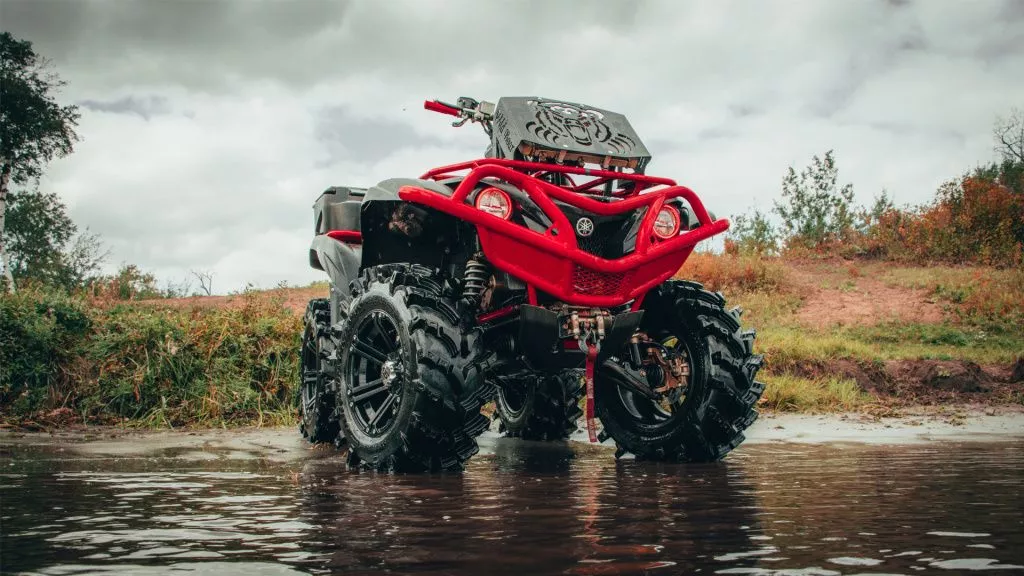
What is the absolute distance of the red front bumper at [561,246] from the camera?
15.3 ft

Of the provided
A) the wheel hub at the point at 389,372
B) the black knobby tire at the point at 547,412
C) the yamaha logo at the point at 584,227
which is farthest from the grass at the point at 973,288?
the wheel hub at the point at 389,372

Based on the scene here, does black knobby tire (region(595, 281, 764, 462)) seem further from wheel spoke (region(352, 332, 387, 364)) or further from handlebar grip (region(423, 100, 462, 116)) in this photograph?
handlebar grip (region(423, 100, 462, 116))

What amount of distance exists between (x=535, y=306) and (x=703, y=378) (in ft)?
4.02

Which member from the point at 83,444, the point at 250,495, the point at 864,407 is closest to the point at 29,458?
the point at 83,444

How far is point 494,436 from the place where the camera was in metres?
7.63

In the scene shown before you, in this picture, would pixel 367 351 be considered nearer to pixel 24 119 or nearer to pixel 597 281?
pixel 597 281

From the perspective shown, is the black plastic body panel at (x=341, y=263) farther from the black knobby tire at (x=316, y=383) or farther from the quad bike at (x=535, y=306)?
the black knobby tire at (x=316, y=383)

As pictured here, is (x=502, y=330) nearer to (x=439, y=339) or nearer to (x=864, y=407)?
(x=439, y=339)

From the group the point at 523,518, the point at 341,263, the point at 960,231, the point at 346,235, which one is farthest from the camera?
the point at 960,231

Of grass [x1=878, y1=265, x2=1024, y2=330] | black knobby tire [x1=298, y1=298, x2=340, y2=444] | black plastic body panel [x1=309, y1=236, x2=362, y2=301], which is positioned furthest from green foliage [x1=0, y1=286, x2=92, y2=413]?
grass [x1=878, y1=265, x2=1024, y2=330]

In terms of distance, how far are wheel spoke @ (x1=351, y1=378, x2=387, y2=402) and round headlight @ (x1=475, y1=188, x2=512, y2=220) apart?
1199mm

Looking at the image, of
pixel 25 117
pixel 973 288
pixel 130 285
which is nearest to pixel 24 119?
pixel 25 117

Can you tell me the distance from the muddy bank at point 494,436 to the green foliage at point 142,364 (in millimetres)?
570

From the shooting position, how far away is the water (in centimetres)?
230
